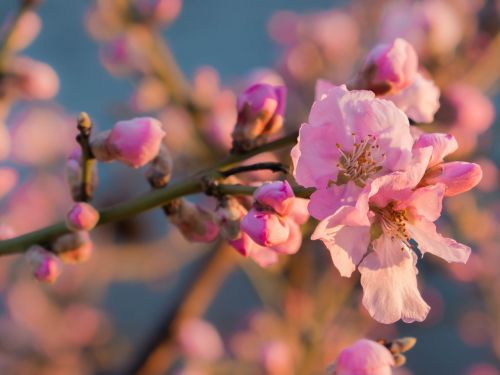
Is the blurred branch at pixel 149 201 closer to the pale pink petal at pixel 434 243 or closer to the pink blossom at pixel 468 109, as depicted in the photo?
the pale pink petal at pixel 434 243

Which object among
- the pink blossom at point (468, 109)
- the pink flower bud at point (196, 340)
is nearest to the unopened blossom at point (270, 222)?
the pink blossom at point (468, 109)

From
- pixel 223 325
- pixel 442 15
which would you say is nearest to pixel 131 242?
pixel 223 325

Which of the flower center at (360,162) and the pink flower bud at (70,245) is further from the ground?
the flower center at (360,162)

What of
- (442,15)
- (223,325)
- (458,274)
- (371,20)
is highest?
(442,15)

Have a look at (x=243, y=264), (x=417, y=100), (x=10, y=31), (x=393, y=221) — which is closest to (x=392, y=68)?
(x=417, y=100)

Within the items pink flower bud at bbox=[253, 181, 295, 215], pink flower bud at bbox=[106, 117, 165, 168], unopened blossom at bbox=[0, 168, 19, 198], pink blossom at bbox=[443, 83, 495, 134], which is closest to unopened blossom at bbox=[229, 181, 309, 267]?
pink flower bud at bbox=[253, 181, 295, 215]

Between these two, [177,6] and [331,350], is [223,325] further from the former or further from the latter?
[177,6]

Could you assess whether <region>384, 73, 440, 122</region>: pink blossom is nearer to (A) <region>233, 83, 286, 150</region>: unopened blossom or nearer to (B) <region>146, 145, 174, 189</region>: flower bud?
(A) <region>233, 83, 286, 150</region>: unopened blossom
